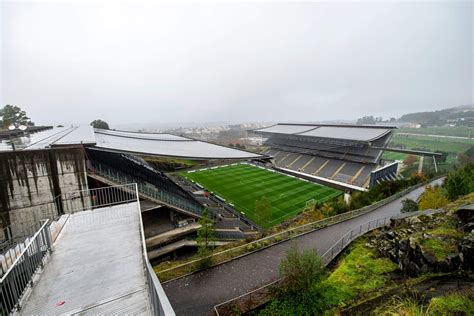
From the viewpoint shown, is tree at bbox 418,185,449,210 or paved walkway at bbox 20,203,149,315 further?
tree at bbox 418,185,449,210

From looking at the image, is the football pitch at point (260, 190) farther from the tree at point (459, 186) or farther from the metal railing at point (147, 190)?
the tree at point (459, 186)

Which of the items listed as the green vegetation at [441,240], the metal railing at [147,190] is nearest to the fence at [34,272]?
the metal railing at [147,190]

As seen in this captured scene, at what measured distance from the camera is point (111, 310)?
3.94 meters

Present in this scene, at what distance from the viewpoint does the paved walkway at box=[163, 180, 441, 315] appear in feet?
26.2

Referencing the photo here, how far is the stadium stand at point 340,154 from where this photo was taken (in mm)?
34531

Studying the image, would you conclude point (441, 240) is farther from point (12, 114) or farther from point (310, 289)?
point (12, 114)

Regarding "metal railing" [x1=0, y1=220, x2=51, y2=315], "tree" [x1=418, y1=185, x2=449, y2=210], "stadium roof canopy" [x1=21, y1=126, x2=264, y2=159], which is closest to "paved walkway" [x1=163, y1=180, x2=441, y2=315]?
"metal railing" [x1=0, y1=220, x2=51, y2=315]

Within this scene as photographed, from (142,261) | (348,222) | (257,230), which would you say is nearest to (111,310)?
(142,261)

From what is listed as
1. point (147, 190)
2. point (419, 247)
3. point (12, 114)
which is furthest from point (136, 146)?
point (12, 114)

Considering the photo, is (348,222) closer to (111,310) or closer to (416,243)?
(416,243)

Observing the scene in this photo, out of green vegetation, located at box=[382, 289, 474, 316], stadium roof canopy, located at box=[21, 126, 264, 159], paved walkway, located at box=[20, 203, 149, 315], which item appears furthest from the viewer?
stadium roof canopy, located at box=[21, 126, 264, 159]

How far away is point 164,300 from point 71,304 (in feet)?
9.39

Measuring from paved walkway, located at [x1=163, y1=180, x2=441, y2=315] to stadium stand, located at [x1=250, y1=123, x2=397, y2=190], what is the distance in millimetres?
25187

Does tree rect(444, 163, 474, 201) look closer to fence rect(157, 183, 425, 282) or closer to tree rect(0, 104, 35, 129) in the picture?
fence rect(157, 183, 425, 282)
